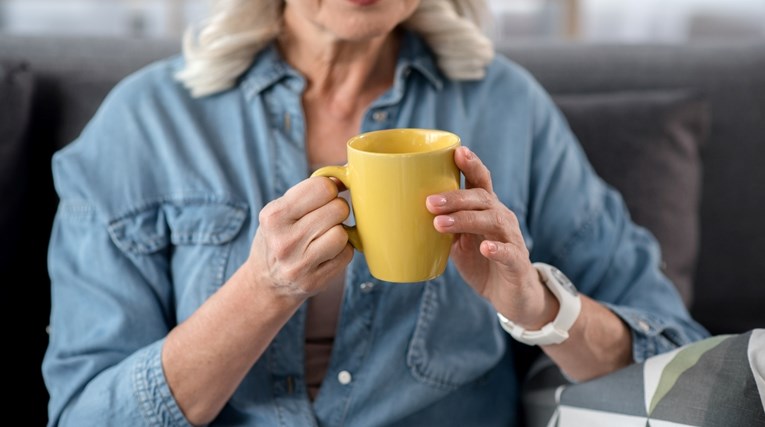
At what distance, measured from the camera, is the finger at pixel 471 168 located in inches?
30.6

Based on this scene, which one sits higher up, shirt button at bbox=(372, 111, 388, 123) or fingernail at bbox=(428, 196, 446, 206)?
fingernail at bbox=(428, 196, 446, 206)

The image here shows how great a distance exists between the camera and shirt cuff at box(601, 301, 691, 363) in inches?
43.1

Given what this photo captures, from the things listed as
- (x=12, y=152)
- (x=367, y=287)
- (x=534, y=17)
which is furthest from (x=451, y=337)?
(x=534, y=17)

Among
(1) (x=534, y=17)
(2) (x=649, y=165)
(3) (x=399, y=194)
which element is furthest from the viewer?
(1) (x=534, y=17)

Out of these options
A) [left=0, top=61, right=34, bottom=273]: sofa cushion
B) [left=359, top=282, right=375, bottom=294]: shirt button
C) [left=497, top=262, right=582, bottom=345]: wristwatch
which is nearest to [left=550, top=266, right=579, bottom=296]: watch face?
[left=497, top=262, right=582, bottom=345]: wristwatch

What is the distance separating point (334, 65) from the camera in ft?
3.88

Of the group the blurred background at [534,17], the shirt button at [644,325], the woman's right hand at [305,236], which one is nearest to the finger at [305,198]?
the woman's right hand at [305,236]

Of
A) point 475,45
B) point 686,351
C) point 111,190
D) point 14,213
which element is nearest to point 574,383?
point 686,351

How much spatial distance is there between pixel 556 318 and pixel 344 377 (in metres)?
0.29

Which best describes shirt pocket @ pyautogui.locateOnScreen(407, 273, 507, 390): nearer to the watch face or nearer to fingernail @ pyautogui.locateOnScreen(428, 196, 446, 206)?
the watch face

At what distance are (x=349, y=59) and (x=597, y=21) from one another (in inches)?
91.3

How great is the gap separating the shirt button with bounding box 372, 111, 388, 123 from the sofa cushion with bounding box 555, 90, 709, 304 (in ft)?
1.34

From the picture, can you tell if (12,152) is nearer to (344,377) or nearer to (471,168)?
(344,377)

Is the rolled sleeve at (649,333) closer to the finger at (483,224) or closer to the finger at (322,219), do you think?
the finger at (483,224)
